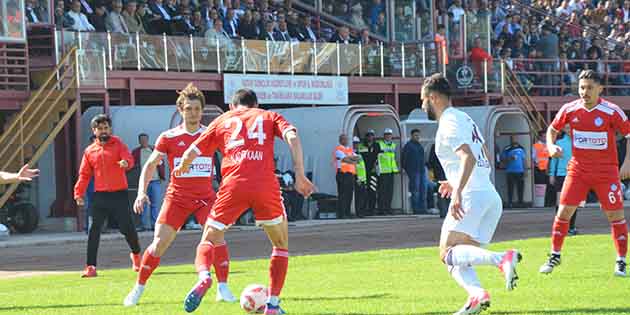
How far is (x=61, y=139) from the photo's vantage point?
93.4 feet

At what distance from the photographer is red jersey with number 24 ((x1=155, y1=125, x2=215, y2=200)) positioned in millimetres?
12881

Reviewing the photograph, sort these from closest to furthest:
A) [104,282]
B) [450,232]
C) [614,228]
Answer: [450,232] < [614,228] < [104,282]

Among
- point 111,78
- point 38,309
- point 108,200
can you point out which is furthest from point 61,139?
point 38,309

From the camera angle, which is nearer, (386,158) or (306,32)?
(386,158)

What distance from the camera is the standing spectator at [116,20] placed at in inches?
1129

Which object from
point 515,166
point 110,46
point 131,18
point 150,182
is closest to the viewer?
point 150,182

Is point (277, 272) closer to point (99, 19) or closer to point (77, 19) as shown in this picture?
point (77, 19)

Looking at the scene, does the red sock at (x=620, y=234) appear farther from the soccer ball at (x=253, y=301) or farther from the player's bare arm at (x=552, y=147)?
the soccer ball at (x=253, y=301)

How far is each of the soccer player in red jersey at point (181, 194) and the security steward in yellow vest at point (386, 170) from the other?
55.2 feet

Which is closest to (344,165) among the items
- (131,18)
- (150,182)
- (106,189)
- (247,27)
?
(150,182)

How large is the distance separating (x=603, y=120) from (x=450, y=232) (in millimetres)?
4425

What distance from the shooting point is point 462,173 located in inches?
380

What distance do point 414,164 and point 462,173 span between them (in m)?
20.3

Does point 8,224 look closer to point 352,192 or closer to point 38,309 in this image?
point 352,192
